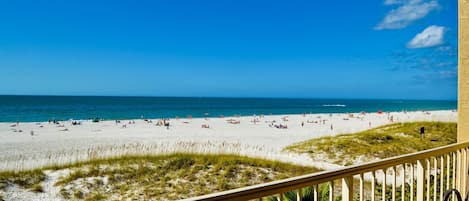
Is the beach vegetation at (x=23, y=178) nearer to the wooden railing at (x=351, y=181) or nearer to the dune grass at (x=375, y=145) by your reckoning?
the wooden railing at (x=351, y=181)

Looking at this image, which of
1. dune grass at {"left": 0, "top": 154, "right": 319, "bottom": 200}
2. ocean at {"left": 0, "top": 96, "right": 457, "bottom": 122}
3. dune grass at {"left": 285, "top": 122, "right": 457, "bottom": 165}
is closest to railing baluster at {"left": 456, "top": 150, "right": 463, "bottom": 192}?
dune grass at {"left": 0, "top": 154, "right": 319, "bottom": 200}

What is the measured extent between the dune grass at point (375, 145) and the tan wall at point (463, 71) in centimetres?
552

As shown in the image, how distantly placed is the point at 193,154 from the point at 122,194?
8.66 feet

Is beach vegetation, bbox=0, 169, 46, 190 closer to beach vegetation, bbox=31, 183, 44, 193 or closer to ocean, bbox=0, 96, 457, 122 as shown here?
beach vegetation, bbox=31, 183, 44, 193

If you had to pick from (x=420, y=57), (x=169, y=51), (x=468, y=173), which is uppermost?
(x=169, y=51)

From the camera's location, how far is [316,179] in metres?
1.38

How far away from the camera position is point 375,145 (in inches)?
396

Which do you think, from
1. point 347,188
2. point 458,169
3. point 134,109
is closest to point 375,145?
point 458,169

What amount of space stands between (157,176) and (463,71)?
5.59 metres

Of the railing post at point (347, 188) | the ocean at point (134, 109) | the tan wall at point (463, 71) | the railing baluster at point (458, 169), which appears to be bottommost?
the ocean at point (134, 109)

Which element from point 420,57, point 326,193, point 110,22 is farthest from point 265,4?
point 326,193

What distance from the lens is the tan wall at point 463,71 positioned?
3225 millimetres

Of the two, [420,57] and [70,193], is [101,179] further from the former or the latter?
[420,57]

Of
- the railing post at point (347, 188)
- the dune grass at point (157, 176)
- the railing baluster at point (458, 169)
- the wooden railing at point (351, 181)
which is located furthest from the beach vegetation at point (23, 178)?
the railing baluster at point (458, 169)
